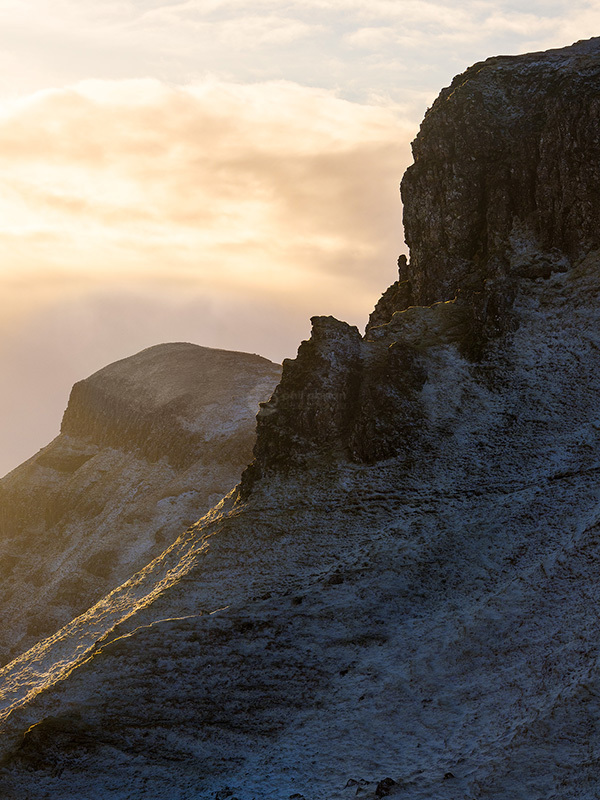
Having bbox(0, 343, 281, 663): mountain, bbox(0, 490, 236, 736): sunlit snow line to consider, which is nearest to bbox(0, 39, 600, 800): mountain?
bbox(0, 490, 236, 736): sunlit snow line

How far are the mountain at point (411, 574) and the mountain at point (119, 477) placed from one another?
138 ft

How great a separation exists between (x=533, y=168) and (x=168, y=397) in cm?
6527

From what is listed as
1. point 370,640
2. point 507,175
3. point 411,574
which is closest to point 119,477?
point 507,175

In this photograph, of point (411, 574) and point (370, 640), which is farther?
point (411, 574)

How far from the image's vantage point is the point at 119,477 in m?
122

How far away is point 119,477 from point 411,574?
71.7m

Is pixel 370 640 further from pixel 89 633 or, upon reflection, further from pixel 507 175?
pixel 507 175

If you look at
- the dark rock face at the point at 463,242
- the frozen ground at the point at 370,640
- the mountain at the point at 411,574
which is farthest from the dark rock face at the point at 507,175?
the frozen ground at the point at 370,640

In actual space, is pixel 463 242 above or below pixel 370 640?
above

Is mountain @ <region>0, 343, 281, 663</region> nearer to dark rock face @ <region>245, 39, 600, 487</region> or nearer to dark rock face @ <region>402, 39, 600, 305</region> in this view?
dark rock face @ <region>245, 39, 600, 487</region>

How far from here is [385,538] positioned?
5772 centimetres

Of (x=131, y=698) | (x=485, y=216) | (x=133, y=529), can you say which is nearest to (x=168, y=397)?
(x=133, y=529)

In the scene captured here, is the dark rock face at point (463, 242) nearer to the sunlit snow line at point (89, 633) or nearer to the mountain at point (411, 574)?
the mountain at point (411, 574)

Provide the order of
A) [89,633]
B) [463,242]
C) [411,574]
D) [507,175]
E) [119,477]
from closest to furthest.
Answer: [411,574] → [89,633] → [507,175] → [463,242] → [119,477]
